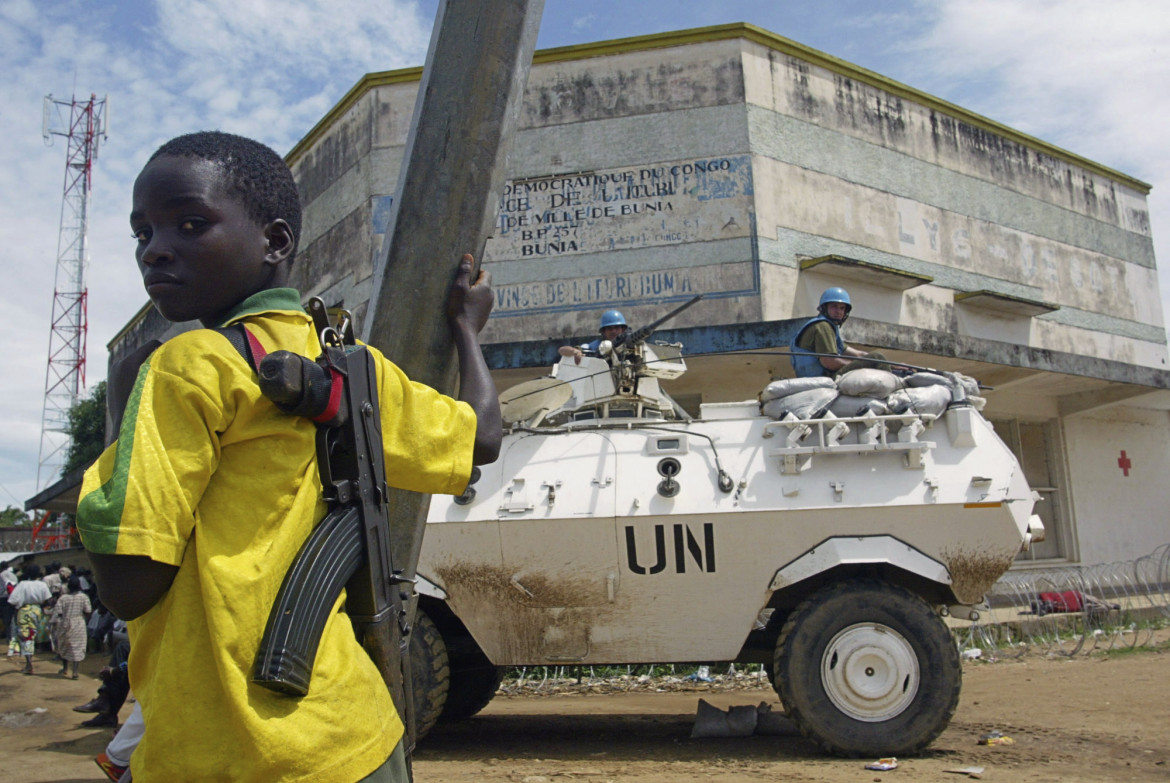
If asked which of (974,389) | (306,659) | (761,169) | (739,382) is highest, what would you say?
(761,169)

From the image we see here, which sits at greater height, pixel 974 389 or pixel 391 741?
pixel 974 389

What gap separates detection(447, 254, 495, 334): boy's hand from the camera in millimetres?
1860

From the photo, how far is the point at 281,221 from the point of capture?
5.36ft

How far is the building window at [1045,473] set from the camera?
1443 cm

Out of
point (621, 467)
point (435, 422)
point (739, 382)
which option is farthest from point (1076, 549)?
point (435, 422)

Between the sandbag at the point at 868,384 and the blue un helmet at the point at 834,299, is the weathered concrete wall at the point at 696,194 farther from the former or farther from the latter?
the sandbag at the point at 868,384

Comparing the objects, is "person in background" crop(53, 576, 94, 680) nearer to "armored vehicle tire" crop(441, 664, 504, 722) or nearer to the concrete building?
the concrete building

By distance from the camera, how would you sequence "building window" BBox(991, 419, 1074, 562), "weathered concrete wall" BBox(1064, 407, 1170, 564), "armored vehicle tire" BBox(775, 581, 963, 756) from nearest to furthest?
1. "armored vehicle tire" BBox(775, 581, 963, 756)
2. "building window" BBox(991, 419, 1074, 562)
3. "weathered concrete wall" BBox(1064, 407, 1170, 564)

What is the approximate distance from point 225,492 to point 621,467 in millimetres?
5088

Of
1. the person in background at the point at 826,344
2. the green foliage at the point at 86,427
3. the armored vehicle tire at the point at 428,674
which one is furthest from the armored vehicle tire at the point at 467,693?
the green foliage at the point at 86,427

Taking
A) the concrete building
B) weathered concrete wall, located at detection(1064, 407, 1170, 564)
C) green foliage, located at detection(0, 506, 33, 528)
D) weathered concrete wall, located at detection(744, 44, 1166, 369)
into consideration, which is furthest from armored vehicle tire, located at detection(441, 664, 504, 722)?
green foliage, located at detection(0, 506, 33, 528)

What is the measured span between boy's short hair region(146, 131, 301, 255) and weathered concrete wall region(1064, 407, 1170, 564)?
590 inches

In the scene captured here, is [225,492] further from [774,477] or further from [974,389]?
[974,389]

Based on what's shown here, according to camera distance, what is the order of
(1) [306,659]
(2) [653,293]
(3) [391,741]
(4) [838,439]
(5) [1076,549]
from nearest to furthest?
(1) [306,659] → (3) [391,741] → (4) [838,439] → (2) [653,293] → (5) [1076,549]
